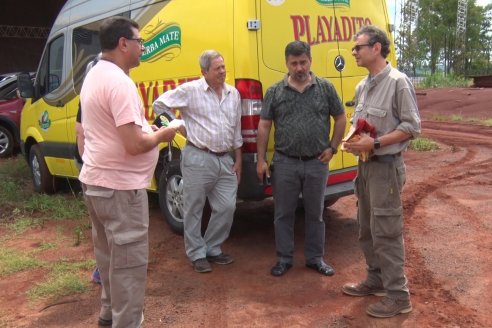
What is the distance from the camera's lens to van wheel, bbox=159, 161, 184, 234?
5090 mm

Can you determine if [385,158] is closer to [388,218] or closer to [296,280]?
[388,218]

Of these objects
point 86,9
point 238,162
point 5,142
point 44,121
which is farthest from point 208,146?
point 5,142

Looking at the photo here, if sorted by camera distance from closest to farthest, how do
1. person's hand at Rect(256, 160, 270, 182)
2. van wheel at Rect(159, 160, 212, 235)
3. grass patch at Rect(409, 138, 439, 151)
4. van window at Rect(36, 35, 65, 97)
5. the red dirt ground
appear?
1. the red dirt ground
2. person's hand at Rect(256, 160, 270, 182)
3. van wheel at Rect(159, 160, 212, 235)
4. van window at Rect(36, 35, 65, 97)
5. grass patch at Rect(409, 138, 439, 151)

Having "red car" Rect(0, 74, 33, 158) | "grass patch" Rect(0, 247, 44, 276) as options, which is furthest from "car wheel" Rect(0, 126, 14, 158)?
"grass patch" Rect(0, 247, 44, 276)

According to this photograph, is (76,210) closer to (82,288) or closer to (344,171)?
(82,288)

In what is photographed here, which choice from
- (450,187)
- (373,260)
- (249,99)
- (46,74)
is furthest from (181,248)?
(450,187)

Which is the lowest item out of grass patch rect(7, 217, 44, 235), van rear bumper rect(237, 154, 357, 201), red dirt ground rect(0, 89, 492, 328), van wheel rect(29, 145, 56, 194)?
red dirt ground rect(0, 89, 492, 328)

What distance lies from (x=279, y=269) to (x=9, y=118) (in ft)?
29.7

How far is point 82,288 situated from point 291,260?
1681mm

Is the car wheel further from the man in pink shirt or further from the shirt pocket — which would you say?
the shirt pocket

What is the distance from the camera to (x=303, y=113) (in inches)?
163

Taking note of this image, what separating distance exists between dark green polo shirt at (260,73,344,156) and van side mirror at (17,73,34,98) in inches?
164

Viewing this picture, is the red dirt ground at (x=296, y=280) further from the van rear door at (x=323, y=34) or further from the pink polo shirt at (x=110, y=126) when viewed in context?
the pink polo shirt at (x=110, y=126)

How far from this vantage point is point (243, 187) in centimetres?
460
